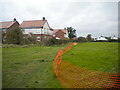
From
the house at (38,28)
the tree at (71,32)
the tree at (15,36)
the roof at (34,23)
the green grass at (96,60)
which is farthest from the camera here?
the tree at (71,32)

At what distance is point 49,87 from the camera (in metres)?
2.95

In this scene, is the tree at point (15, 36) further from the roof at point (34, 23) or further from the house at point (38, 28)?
the roof at point (34, 23)

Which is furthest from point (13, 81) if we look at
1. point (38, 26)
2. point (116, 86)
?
point (38, 26)

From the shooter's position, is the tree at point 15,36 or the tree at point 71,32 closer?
the tree at point 15,36

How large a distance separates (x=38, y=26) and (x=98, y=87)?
93.5ft

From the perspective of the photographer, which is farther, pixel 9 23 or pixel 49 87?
pixel 9 23

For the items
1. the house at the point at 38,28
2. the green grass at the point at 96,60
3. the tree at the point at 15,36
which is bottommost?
the green grass at the point at 96,60

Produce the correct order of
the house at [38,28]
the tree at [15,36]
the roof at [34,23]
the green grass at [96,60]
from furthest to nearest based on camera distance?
the roof at [34,23], the house at [38,28], the tree at [15,36], the green grass at [96,60]

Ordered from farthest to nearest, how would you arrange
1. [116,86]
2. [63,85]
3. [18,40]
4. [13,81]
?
[18,40] < [13,81] < [63,85] < [116,86]

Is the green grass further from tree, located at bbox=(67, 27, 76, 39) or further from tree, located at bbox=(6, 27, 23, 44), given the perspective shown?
tree, located at bbox=(67, 27, 76, 39)

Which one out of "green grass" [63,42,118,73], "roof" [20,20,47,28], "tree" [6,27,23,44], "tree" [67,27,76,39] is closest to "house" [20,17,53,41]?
"roof" [20,20,47,28]

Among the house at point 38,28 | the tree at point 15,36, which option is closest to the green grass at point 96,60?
the tree at point 15,36

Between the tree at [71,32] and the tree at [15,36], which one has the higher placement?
the tree at [71,32]

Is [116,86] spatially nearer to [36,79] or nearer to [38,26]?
[36,79]
